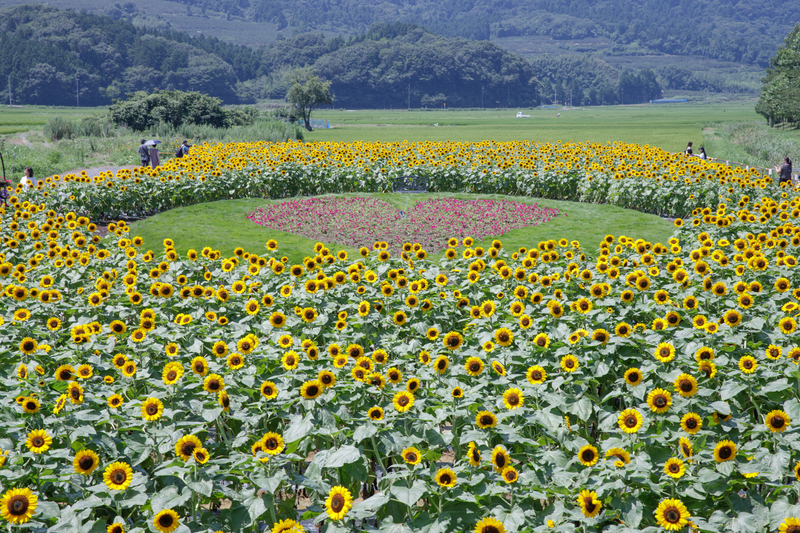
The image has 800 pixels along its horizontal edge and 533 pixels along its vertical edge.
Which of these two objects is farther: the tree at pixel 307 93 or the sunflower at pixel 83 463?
the tree at pixel 307 93

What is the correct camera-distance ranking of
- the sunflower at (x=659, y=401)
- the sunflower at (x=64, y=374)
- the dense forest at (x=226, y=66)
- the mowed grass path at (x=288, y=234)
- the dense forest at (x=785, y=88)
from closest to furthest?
the sunflower at (x=659, y=401) → the sunflower at (x=64, y=374) → the mowed grass path at (x=288, y=234) → the dense forest at (x=785, y=88) → the dense forest at (x=226, y=66)

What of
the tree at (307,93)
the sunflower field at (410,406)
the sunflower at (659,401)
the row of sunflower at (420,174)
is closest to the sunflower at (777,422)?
the sunflower field at (410,406)

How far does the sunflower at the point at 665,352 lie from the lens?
3988 mm

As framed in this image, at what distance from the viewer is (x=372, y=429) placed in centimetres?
344

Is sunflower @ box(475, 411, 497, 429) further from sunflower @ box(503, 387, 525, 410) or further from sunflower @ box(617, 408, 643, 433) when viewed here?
sunflower @ box(617, 408, 643, 433)

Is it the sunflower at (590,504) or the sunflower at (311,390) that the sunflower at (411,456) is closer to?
the sunflower at (311,390)

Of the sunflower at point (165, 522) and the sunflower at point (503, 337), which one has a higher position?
the sunflower at point (503, 337)

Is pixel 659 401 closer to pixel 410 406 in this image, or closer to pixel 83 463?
pixel 410 406

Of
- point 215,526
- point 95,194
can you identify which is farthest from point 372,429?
point 95,194

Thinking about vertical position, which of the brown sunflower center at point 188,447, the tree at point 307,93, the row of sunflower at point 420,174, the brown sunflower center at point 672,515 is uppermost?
the tree at point 307,93

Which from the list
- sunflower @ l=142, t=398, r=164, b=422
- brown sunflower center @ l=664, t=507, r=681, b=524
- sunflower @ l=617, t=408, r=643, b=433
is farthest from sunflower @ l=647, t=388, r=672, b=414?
sunflower @ l=142, t=398, r=164, b=422

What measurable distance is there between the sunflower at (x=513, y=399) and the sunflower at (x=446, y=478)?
2.44 ft

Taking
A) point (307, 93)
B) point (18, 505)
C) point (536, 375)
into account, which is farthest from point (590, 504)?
point (307, 93)

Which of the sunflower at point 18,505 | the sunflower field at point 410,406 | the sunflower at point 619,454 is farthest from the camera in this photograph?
the sunflower at point 619,454
